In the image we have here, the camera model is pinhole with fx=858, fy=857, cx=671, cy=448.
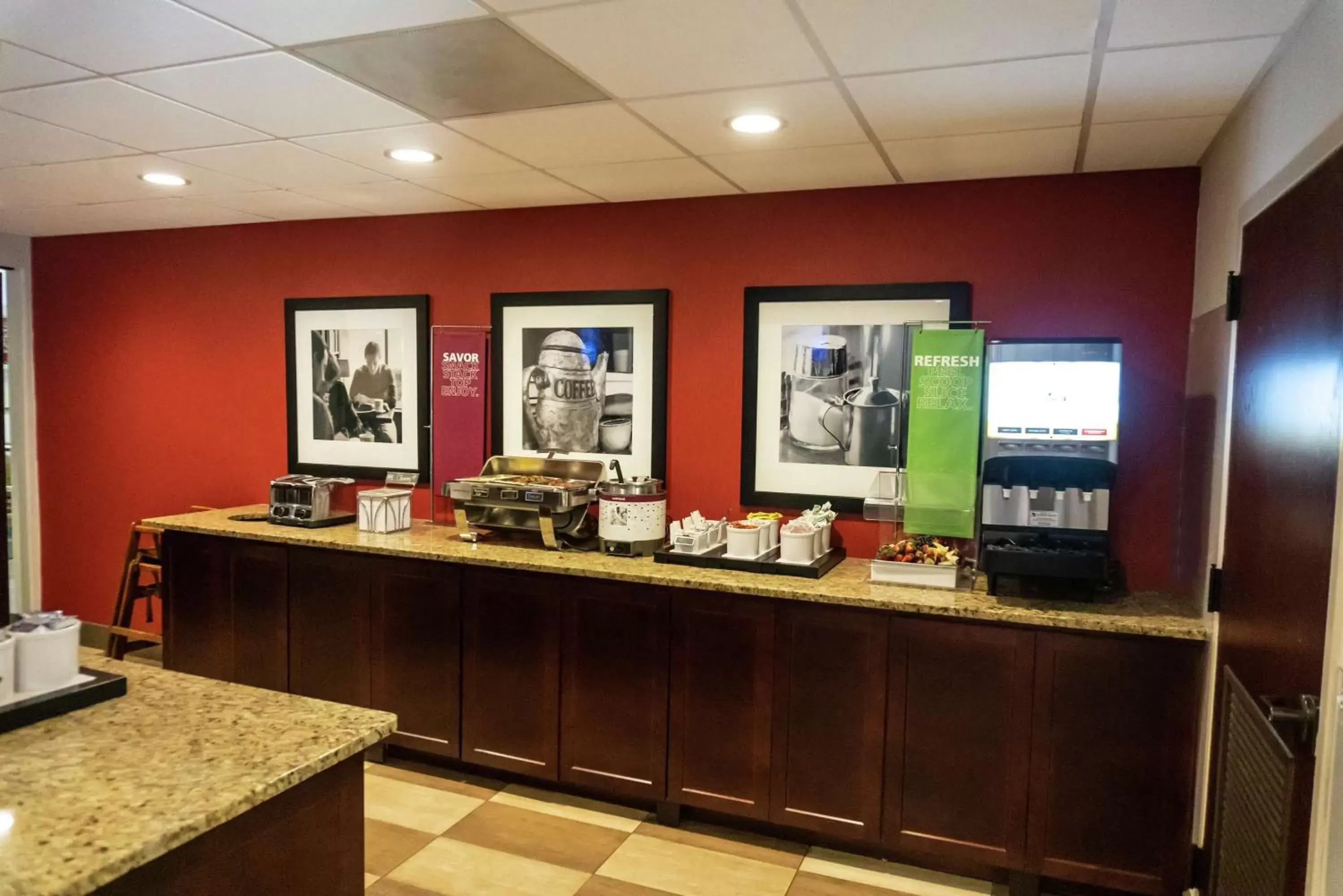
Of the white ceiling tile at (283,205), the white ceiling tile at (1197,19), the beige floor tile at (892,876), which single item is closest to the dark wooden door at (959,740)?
the beige floor tile at (892,876)

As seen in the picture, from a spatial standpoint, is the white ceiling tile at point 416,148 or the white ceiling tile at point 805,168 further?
the white ceiling tile at point 805,168

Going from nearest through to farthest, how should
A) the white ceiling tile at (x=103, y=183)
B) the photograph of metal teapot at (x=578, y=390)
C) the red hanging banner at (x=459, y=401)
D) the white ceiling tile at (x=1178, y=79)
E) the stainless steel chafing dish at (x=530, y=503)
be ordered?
the white ceiling tile at (x=1178, y=79), the white ceiling tile at (x=103, y=183), the stainless steel chafing dish at (x=530, y=503), the photograph of metal teapot at (x=578, y=390), the red hanging banner at (x=459, y=401)

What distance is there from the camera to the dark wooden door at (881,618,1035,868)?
2799 mm

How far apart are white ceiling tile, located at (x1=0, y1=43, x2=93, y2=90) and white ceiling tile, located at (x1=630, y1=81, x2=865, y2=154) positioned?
1.59 meters

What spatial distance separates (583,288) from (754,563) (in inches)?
63.6

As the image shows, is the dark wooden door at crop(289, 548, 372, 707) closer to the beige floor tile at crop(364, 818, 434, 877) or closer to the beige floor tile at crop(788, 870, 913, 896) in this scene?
the beige floor tile at crop(364, 818, 434, 877)

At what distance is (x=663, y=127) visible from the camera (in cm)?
282

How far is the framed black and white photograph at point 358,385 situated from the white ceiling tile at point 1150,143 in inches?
121

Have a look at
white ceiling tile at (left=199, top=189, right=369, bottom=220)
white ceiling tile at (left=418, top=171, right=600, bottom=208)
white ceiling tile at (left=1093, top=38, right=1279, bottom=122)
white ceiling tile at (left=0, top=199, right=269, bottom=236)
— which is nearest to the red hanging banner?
white ceiling tile at (left=418, top=171, right=600, bottom=208)

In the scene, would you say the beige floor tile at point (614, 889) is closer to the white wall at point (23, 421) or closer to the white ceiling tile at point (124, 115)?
the white ceiling tile at point (124, 115)

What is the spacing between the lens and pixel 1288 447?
6.04ft

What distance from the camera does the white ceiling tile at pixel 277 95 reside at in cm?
238

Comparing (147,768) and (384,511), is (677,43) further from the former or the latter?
(384,511)

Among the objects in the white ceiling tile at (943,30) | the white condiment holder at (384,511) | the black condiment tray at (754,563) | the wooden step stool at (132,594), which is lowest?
the wooden step stool at (132,594)
